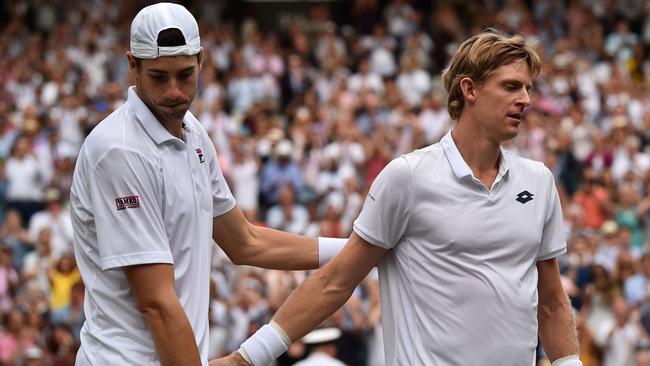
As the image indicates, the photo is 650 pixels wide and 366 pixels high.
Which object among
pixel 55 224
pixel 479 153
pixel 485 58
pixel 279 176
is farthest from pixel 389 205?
pixel 279 176

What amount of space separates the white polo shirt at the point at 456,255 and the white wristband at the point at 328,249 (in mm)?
459

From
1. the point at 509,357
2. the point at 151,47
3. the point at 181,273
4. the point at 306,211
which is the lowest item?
the point at 306,211

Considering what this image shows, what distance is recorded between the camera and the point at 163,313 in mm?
4789

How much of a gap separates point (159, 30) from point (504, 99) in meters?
1.39

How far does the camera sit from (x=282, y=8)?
28.7m

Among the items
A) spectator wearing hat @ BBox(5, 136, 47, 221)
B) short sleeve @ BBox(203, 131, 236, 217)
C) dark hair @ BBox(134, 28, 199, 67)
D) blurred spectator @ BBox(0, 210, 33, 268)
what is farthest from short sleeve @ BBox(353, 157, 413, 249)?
spectator wearing hat @ BBox(5, 136, 47, 221)

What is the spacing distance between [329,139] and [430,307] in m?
13.6

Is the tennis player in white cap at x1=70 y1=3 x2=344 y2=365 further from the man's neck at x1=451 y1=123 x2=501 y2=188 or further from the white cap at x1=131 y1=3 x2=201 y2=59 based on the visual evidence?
the man's neck at x1=451 y1=123 x2=501 y2=188

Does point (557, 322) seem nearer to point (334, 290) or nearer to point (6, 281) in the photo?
point (334, 290)

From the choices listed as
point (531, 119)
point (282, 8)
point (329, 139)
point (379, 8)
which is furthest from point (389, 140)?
point (282, 8)

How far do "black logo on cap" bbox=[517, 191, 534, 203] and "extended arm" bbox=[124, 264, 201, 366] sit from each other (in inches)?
56.9

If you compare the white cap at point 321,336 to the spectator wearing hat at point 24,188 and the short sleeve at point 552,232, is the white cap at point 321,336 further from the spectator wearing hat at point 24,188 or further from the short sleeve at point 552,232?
the spectator wearing hat at point 24,188

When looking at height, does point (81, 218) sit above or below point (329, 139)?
above

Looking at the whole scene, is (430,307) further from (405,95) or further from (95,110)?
(405,95)
